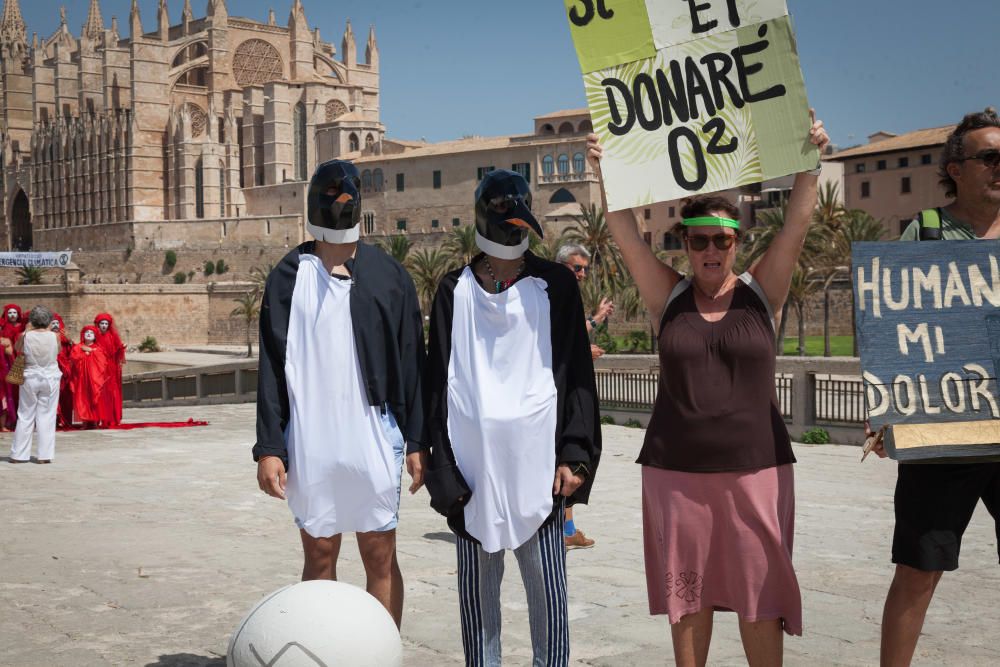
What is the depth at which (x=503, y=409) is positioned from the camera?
11.8 ft

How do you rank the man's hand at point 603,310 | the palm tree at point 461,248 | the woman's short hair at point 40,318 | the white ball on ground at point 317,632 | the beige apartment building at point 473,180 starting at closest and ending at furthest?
the white ball on ground at point 317,632 → the man's hand at point 603,310 → the woman's short hair at point 40,318 → the palm tree at point 461,248 → the beige apartment building at point 473,180

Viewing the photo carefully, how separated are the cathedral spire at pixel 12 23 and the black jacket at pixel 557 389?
149788 millimetres

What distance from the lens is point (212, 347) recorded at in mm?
68062

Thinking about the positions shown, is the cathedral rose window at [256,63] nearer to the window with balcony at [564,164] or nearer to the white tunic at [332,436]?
the window with balcony at [564,164]

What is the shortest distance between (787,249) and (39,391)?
966 cm

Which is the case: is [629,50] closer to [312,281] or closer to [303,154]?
[312,281]

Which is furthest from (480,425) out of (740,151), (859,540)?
(859,540)

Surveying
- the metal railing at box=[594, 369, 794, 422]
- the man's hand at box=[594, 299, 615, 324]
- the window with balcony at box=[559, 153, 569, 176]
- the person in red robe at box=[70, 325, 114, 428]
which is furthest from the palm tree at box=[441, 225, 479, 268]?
the man's hand at box=[594, 299, 615, 324]

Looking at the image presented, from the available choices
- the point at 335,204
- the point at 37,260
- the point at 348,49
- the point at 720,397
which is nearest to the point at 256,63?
the point at 348,49

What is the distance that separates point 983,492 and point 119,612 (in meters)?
3.69

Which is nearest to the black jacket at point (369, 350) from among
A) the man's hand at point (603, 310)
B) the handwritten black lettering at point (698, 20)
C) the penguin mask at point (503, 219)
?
the penguin mask at point (503, 219)

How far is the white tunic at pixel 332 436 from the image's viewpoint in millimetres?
3842

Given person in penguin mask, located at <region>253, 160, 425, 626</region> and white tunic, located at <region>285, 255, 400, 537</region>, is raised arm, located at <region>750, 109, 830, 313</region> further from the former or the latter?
white tunic, located at <region>285, 255, 400, 537</region>

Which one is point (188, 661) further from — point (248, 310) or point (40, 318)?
point (248, 310)
